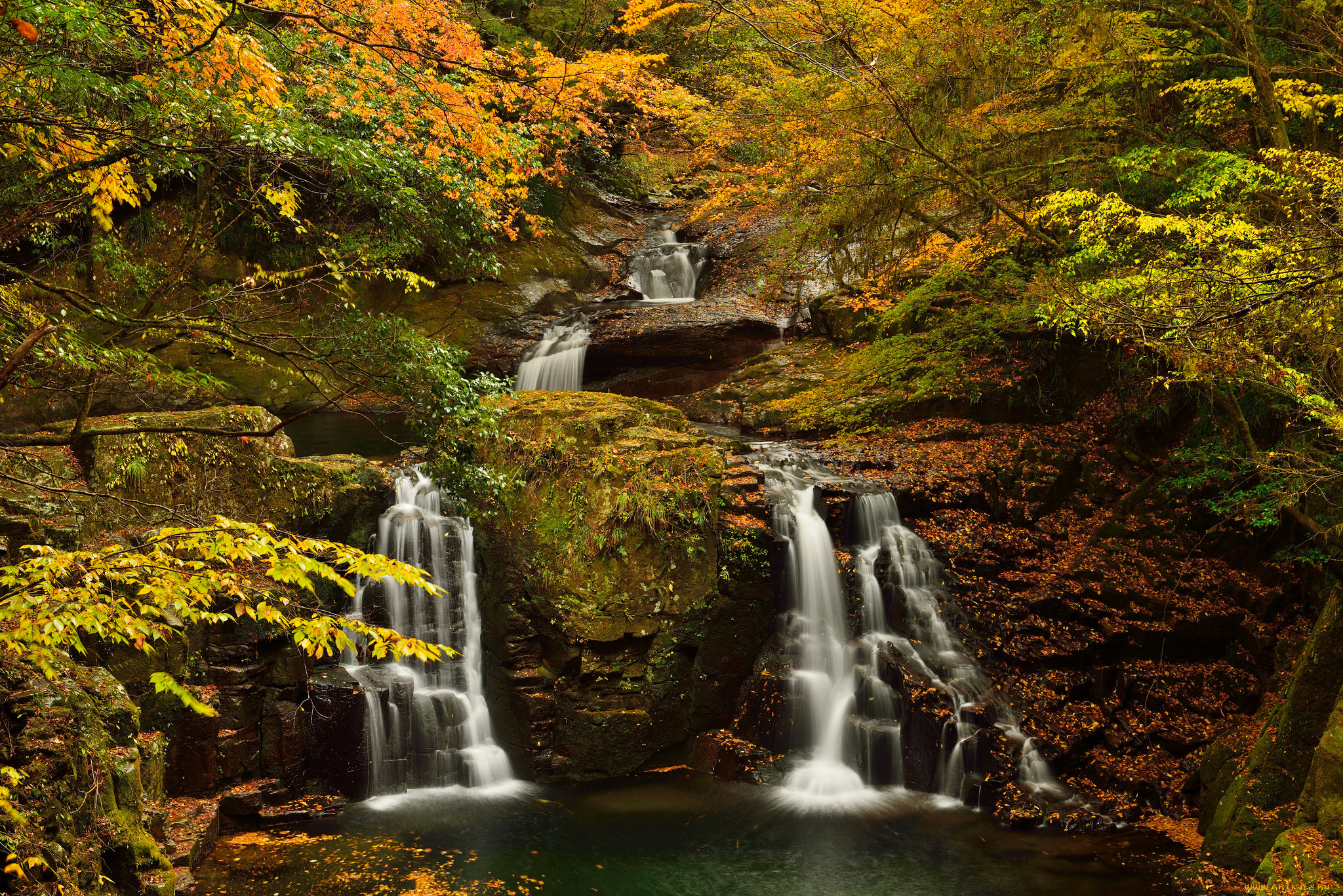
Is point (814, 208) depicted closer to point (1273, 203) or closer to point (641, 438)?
point (641, 438)

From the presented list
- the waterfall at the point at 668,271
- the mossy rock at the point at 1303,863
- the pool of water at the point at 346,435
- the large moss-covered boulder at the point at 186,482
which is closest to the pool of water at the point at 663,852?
the mossy rock at the point at 1303,863

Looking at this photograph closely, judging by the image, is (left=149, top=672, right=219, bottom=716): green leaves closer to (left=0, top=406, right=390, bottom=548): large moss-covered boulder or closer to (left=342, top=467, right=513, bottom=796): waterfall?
(left=0, top=406, right=390, bottom=548): large moss-covered boulder

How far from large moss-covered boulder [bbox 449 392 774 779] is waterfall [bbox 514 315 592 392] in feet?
18.6

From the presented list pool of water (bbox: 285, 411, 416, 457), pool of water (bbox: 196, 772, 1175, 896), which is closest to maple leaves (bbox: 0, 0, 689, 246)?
pool of water (bbox: 285, 411, 416, 457)

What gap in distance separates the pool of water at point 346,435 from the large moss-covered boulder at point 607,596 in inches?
131

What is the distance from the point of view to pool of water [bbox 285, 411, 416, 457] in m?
11.8

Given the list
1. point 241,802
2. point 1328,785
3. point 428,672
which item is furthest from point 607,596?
point 1328,785

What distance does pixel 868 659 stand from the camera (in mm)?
8766

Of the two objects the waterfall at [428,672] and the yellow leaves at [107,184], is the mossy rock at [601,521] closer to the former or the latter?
the waterfall at [428,672]

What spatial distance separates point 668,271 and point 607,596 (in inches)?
449

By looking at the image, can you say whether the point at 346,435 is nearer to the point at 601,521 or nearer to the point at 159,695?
the point at 601,521

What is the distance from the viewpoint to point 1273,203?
680 centimetres

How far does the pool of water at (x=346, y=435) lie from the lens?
11.8 m

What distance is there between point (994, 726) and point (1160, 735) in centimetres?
184
